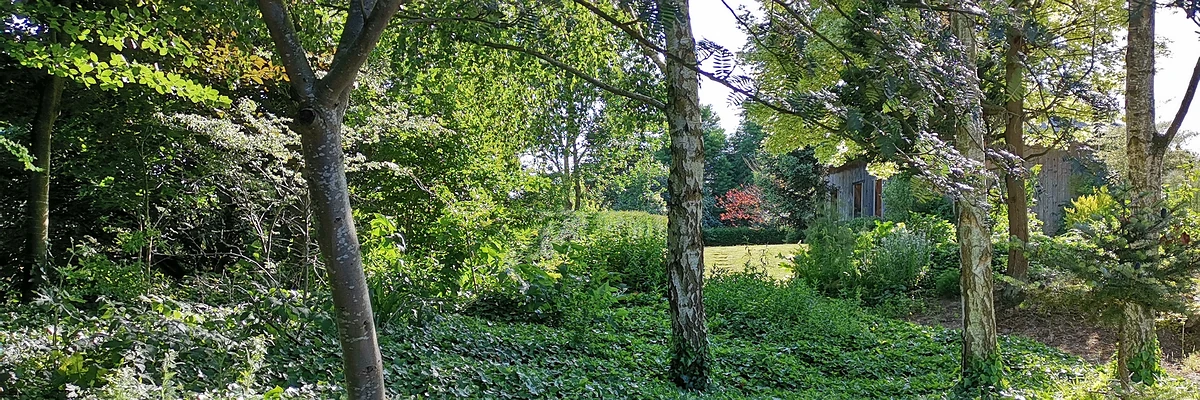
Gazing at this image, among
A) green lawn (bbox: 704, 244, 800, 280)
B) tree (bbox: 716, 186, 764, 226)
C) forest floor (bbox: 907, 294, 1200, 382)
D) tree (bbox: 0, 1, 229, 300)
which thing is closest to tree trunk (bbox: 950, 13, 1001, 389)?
forest floor (bbox: 907, 294, 1200, 382)

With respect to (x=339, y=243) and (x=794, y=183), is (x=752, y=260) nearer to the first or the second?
(x=794, y=183)

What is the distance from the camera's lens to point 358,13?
1.57 m

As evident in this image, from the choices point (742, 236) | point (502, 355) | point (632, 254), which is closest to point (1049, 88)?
point (502, 355)

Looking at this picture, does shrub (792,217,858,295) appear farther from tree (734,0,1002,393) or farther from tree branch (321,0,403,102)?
tree branch (321,0,403,102)

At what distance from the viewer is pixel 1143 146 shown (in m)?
4.17

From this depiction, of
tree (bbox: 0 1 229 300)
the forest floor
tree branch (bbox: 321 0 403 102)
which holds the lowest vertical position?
the forest floor

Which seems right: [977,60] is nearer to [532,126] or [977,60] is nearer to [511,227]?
[511,227]

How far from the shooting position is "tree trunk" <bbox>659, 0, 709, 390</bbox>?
4.15 metres

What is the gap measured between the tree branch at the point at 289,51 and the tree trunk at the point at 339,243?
6 centimetres

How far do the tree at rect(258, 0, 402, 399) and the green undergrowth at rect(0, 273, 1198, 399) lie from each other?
922mm

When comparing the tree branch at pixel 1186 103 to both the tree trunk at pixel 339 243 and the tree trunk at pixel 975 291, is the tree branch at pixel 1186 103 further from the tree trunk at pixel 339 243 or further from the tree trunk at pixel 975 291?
the tree trunk at pixel 339 243

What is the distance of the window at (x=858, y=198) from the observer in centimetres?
1830

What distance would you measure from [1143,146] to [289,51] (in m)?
5.07

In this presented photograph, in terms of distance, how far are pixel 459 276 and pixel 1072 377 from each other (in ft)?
15.5
